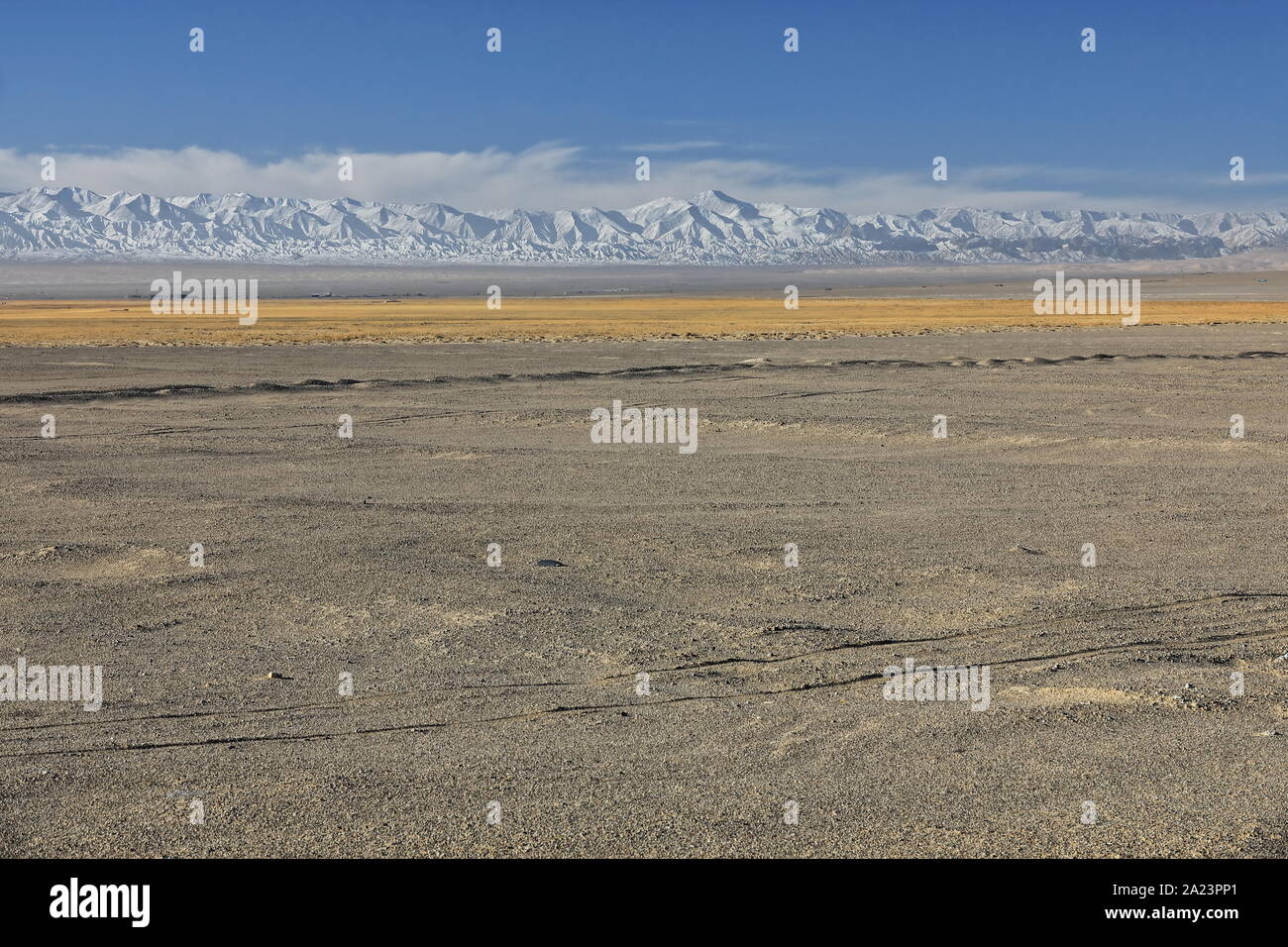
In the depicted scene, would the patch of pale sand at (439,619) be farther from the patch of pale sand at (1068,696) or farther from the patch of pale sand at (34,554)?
the patch of pale sand at (34,554)

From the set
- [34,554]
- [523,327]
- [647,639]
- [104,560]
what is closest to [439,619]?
[647,639]

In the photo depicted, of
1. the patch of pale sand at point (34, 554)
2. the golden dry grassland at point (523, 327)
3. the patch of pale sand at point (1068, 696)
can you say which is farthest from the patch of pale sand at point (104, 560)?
the golden dry grassland at point (523, 327)

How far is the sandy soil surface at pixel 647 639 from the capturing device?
6246 millimetres

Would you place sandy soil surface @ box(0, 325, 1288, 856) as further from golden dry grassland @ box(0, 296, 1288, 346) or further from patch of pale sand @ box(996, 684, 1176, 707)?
golden dry grassland @ box(0, 296, 1288, 346)

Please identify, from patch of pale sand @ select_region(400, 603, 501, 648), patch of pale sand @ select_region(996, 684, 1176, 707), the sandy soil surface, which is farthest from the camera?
patch of pale sand @ select_region(400, 603, 501, 648)

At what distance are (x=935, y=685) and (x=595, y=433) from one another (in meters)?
13.9

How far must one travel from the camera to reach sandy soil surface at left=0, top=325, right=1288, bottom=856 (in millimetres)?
6246

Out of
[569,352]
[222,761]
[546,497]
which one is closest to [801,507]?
[546,497]

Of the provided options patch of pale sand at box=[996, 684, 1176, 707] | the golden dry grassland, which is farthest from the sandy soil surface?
the golden dry grassland

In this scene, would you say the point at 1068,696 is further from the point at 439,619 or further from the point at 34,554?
the point at 34,554

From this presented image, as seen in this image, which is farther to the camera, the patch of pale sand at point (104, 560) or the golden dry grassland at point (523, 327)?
the golden dry grassland at point (523, 327)

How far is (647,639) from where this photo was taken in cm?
937
